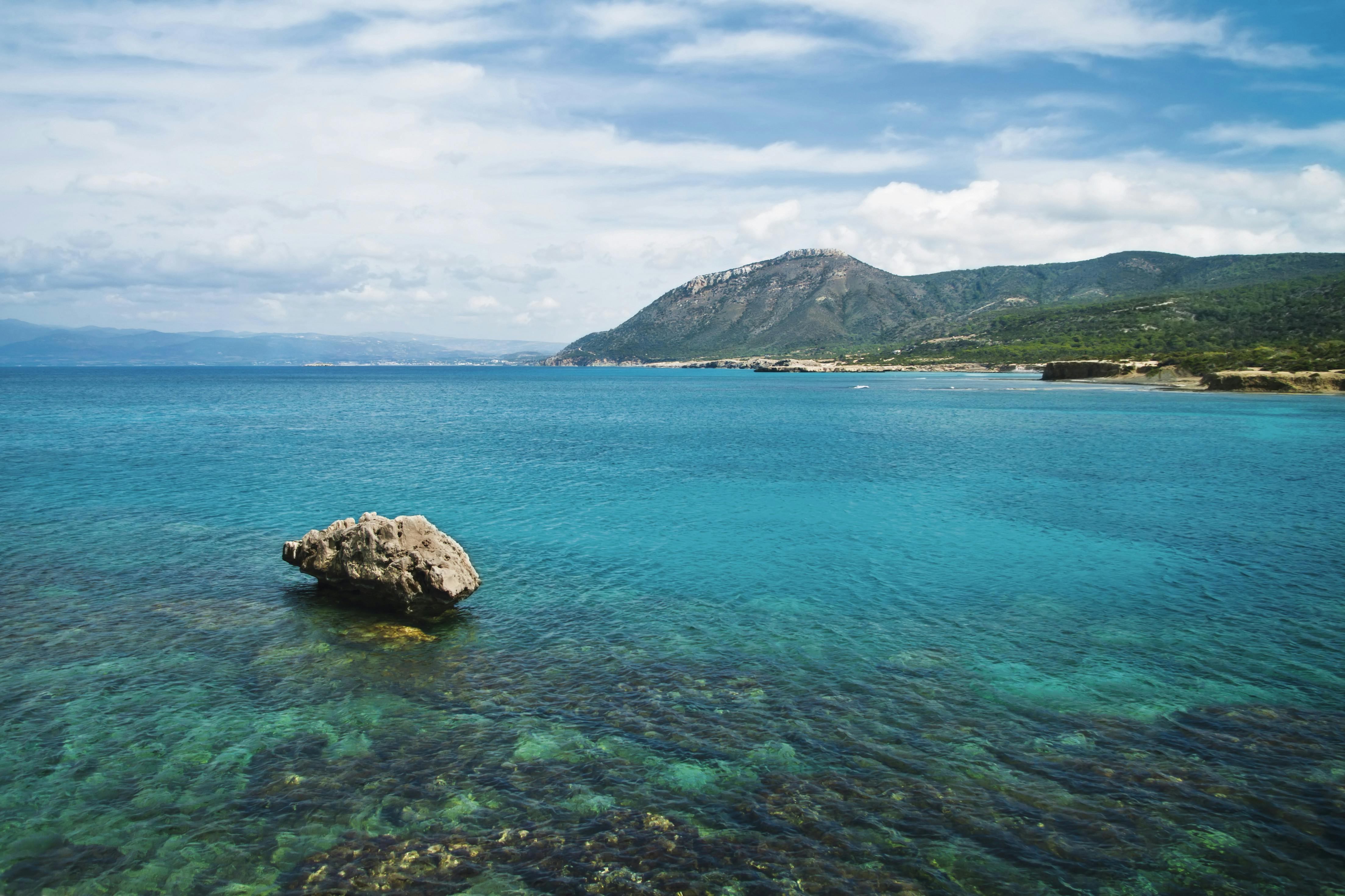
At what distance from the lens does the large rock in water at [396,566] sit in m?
20.1

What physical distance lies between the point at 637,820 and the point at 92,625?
53.7ft

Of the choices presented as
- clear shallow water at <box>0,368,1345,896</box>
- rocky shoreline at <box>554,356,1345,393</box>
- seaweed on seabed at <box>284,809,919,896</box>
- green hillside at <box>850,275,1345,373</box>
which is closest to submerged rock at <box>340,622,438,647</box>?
clear shallow water at <box>0,368,1345,896</box>

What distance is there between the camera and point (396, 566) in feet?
66.3

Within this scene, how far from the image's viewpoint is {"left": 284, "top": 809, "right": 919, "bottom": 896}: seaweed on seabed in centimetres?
932

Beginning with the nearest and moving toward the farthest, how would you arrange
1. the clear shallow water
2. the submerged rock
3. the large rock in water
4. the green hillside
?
the clear shallow water < the submerged rock < the large rock in water < the green hillside

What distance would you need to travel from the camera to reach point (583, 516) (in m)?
32.6

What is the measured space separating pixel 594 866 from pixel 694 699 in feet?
17.6

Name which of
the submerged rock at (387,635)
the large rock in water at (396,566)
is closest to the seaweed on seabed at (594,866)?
the submerged rock at (387,635)

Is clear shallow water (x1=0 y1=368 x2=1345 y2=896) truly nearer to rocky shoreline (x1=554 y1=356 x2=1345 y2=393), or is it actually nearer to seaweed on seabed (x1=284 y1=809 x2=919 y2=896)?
seaweed on seabed (x1=284 y1=809 x2=919 y2=896)

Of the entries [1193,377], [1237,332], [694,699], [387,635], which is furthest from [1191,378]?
[387,635]

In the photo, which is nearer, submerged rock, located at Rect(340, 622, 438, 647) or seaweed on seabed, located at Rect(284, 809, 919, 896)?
seaweed on seabed, located at Rect(284, 809, 919, 896)

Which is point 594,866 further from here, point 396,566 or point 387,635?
point 396,566

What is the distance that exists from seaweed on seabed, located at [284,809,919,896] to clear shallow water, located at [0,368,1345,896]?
51mm

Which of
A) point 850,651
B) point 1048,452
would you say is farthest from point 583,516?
point 1048,452
